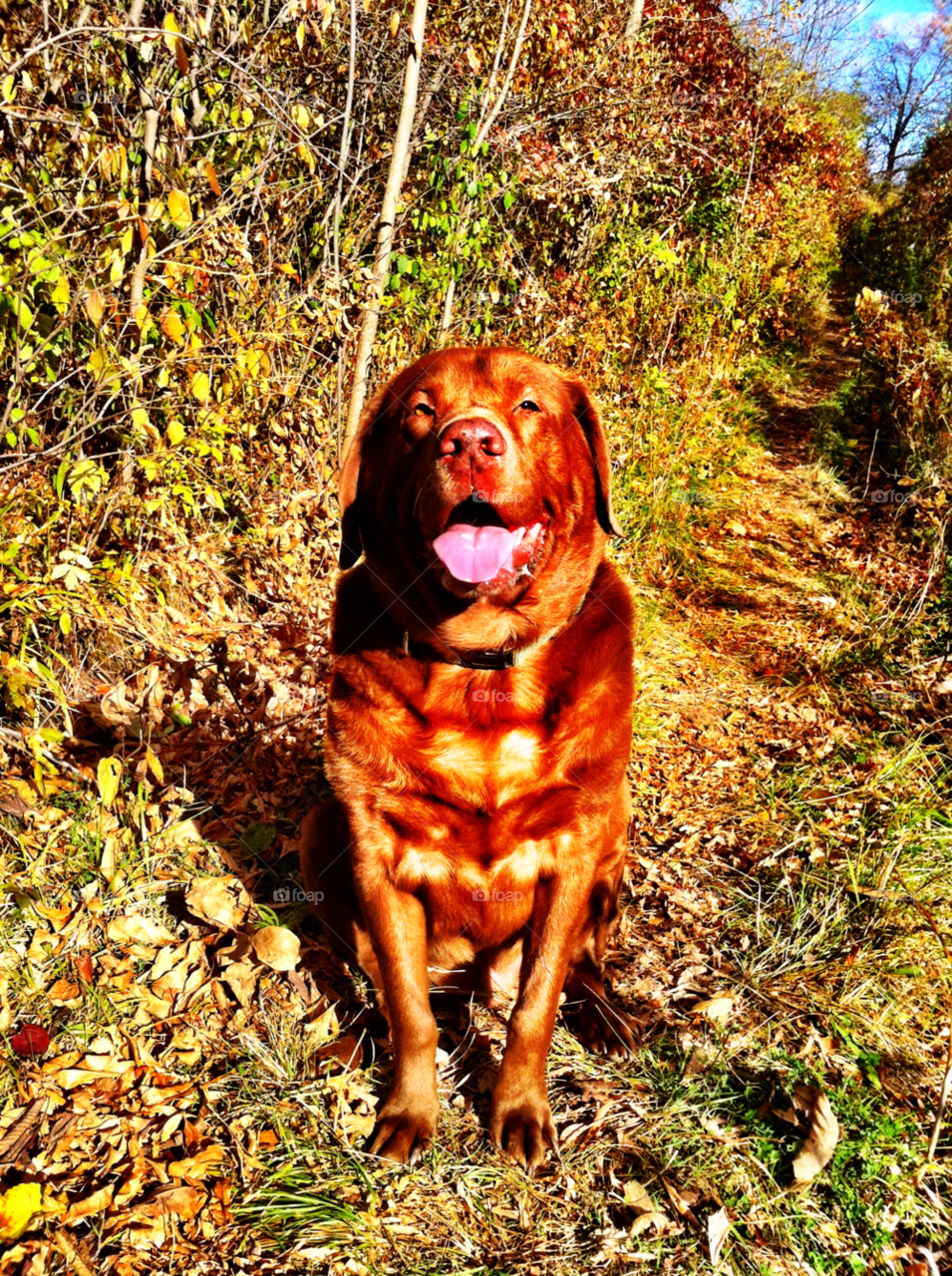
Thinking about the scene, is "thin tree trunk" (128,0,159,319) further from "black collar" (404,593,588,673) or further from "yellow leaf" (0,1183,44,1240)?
"yellow leaf" (0,1183,44,1240)

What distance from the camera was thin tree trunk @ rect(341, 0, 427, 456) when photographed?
13.5 ft

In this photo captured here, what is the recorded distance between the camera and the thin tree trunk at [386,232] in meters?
4.12

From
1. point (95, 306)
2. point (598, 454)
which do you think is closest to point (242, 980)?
point (598, 454)

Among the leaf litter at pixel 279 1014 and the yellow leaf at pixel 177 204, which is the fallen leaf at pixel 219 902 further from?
the yellow leaf at pixel 177 204

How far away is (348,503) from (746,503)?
4.15 m

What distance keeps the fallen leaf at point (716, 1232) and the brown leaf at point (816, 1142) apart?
0.19 m

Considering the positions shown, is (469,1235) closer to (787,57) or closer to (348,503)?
(348,503)

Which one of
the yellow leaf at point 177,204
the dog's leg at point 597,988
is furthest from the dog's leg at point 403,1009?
the yellow leaf at point 177,204

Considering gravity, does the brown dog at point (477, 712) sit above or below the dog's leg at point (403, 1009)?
above

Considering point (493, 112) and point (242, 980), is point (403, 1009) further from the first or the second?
point (493, 112)

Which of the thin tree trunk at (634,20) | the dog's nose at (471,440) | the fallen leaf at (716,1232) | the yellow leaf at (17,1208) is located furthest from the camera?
the thin tree trunk at (634,20)

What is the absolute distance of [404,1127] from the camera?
2201mm

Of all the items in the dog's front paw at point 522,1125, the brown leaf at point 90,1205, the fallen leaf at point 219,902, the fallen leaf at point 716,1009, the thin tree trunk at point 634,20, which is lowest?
the brown leaf at point 90,1205

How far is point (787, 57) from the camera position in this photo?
311 inches
